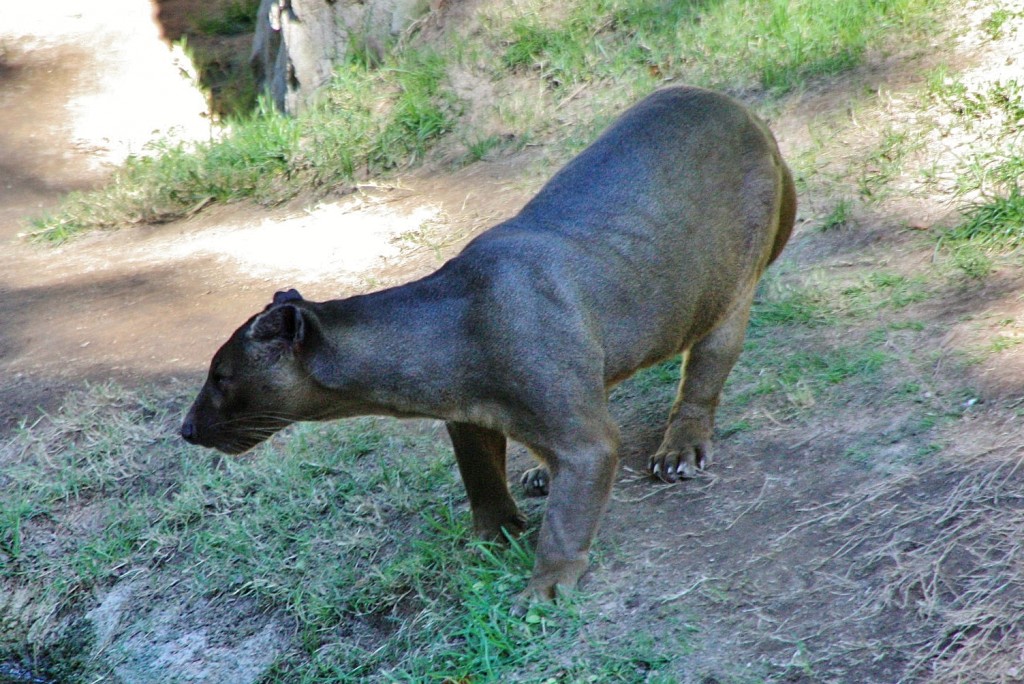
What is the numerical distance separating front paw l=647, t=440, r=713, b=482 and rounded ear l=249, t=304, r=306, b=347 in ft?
5.14

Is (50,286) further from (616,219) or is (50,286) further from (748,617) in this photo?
(748,617)

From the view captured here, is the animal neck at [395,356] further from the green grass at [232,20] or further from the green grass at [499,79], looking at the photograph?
the green grass at [232,20]

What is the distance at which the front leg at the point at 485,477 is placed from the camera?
4.39 m

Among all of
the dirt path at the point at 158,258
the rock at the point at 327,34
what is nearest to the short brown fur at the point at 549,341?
the dirt path at the point at 158,258

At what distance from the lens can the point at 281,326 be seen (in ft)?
13.3

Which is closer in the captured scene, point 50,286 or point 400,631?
point 400,631

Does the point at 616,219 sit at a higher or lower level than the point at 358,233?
higher

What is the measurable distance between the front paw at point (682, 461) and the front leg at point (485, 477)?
2.08 ft

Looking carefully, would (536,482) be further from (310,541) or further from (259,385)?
(259,385)

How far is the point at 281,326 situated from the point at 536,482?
4.66 feet

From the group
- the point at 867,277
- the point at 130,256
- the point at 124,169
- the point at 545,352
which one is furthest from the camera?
the point at 124,169

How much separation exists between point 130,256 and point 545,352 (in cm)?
542

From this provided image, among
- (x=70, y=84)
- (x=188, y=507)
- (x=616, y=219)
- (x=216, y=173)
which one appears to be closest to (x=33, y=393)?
(x=188, y=507)

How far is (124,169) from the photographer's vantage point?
1007 centimetres
